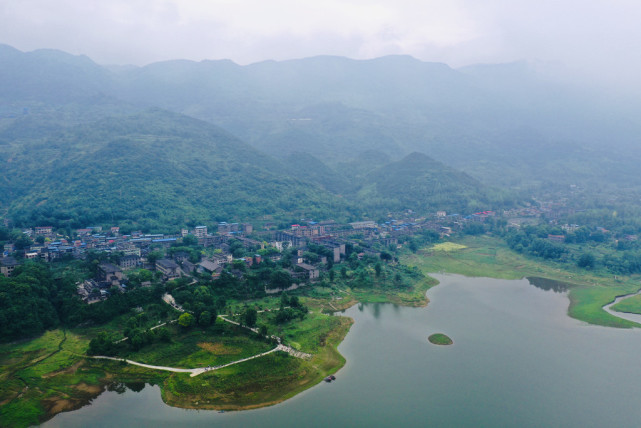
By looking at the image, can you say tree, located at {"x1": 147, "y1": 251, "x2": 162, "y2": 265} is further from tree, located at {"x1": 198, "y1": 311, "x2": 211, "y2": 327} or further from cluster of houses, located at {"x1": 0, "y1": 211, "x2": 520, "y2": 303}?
tree, located at {"x1": 198, "y1": 311, "x2": 211, "y2": 327}

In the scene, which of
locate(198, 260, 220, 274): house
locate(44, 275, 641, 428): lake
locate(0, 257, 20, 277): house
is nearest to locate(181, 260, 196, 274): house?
locate(198, 260, 220, 274): house

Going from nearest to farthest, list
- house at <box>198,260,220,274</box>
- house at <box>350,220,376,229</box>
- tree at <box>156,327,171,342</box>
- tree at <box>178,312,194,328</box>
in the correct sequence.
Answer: tree at <box>156,327,171,342</box> → tree at <box>178,312,194,328</box> → house at <box>198,260,220,274</box> → house at <box>350,220,376,229</box>

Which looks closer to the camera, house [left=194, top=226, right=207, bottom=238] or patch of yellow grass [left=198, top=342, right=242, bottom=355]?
patch of yellow grass [left=198, top=342, right=242, bottom=355]

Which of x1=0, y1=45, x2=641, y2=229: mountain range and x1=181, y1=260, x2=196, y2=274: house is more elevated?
x1=0, y1=45, x2=641, y2=229: mountain range

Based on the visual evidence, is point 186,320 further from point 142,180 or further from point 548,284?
point 142,180

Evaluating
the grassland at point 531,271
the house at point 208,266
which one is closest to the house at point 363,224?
the grassland at point 531,271

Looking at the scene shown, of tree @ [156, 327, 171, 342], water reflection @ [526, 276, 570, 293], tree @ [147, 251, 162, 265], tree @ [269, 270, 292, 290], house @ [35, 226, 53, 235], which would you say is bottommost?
water reflection @ [526, 276, 570, 293]

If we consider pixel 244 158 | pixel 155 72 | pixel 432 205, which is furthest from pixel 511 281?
pixel 155 72

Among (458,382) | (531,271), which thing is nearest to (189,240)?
(458,382)
